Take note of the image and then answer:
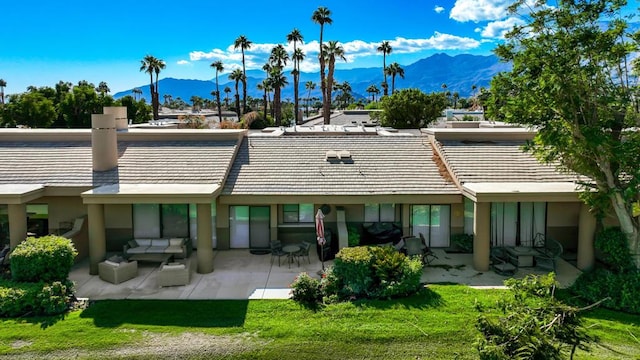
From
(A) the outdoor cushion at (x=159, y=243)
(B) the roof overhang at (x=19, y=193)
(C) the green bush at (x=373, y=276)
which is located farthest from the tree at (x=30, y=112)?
(C) the green bush at (x=373, y=276)

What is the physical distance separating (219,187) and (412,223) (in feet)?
23.9

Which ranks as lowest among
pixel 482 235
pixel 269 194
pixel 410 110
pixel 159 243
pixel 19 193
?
pixel 159 243

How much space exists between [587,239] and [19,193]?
61.4 feet

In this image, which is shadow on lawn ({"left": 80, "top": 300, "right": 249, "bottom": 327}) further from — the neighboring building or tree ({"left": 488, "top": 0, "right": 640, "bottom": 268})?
tree ({"left": 488, "top": 0, "right": 640, "bottom": 268})

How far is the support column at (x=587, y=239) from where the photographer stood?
53.1ft

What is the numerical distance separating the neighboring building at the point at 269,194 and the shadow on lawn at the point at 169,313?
9.53ft

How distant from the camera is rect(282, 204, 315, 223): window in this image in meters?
18.5

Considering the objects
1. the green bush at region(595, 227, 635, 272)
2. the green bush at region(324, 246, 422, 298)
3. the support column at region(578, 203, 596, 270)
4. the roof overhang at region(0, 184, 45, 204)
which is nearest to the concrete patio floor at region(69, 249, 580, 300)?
the support column at region(578, 203, 596, 270)

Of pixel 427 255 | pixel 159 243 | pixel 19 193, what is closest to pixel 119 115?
pixel 19 193

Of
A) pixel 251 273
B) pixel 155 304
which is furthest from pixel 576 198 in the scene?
pixel 155 304

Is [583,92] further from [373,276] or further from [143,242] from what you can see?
[143,242]

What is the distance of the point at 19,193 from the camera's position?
16.1m

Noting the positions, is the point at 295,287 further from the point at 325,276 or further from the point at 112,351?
the point at 112,351

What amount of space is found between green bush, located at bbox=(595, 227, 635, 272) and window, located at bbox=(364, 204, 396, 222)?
6808 millimetres
